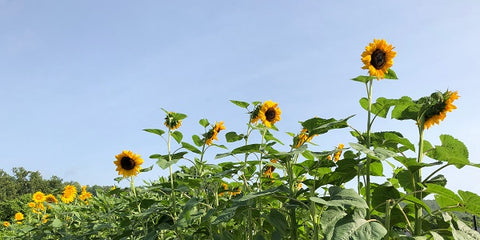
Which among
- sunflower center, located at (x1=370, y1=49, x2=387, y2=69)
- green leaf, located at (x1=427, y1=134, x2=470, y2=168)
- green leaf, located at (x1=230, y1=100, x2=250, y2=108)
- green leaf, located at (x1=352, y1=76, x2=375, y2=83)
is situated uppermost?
green leaf, located at (x1=230, y1=100, x2=250, y2=108)

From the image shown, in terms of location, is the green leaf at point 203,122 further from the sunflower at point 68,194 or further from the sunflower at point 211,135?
the sunflower at point 68,194

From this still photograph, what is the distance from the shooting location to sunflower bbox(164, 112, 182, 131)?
2740 mm

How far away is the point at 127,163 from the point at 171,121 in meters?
0.51

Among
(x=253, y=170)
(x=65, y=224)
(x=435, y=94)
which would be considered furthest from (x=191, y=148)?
(x=65, y=224)

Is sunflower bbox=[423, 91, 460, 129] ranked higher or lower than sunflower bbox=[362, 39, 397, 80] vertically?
lower

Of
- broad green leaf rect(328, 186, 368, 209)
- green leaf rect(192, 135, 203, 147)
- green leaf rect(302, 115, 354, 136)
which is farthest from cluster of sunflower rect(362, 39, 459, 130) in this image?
green leaf rect(192, 135, 203, 147)

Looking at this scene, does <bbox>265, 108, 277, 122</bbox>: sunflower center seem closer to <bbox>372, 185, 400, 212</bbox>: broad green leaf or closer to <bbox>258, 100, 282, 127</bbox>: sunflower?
<bbox>258, 100, 282, 127</bbox>: sunflower

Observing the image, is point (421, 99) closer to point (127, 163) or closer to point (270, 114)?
point (270, 114)

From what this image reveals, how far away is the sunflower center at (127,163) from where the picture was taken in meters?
2.98

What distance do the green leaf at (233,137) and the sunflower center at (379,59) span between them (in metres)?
0.95

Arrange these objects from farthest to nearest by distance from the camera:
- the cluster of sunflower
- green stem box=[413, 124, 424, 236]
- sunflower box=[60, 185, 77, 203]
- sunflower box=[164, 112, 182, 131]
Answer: sunflower box=[60, 185, 77, 203] → sunflower box=[164, 112, 182, 131] → the cluster of sunflower → green stem box=[413, 124, 424, 236]

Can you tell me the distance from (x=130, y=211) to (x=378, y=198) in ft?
7.03

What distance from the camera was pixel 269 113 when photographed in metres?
2.65

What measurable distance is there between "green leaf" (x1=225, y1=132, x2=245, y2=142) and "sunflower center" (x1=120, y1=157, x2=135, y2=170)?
0.79m
